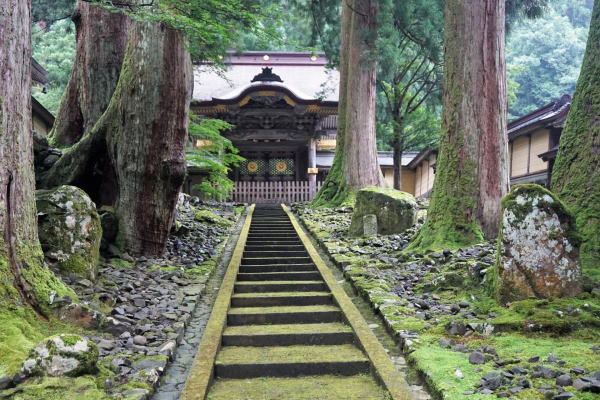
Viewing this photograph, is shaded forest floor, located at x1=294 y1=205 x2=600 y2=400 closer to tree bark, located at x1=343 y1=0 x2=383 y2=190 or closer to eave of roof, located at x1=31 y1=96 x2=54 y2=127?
tree bark, located at x1=343 y1=0 x2=383 y2=190

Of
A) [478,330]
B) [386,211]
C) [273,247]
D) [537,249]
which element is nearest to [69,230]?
[273,247]

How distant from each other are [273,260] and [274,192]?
11027mm

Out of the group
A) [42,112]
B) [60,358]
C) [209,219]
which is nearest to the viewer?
[60,358]

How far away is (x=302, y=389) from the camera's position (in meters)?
3.47

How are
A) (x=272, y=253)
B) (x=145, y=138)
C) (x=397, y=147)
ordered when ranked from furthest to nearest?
1. (x=397, y=147)
2. (x=272, y=253)
3. (x=145, y=138)

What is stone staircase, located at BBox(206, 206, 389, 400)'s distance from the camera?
347 cm

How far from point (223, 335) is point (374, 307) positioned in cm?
164

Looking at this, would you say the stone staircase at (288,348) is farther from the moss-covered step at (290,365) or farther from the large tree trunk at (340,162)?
the large tree trunk at (340,162)

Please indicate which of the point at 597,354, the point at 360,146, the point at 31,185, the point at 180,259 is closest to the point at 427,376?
the point at 597,354

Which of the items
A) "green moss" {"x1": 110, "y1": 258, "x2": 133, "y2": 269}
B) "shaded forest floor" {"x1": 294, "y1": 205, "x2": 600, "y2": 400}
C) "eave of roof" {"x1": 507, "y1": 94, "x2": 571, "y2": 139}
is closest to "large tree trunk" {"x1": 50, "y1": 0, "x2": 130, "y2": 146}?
"green moss" {"x1": 110, "y1": 258, "x2": 133, "y2": 269}

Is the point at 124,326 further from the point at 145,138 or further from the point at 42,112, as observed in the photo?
the point at 42,112

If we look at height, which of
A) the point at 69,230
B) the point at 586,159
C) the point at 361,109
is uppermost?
the point at 361,109

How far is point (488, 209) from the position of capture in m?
6.52

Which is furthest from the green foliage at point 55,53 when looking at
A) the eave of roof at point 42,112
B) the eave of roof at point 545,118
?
the eave of roof at point 545,118
